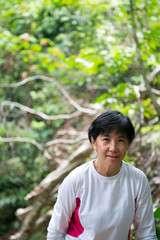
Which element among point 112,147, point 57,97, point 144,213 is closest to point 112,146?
point 112,147

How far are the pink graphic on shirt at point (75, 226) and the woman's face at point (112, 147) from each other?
280 mm

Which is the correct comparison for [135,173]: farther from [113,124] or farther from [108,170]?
[113,124]

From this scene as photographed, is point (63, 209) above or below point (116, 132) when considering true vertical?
below

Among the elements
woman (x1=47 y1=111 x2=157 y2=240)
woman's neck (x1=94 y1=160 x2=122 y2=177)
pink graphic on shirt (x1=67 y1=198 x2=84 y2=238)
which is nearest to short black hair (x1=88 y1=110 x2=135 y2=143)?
woman (x1=47 y1=111 x2=157 y2=240)

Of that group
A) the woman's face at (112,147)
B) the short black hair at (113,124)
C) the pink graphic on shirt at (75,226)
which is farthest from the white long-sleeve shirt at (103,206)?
the short black hair at (113,124)

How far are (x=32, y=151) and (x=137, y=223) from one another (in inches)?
178

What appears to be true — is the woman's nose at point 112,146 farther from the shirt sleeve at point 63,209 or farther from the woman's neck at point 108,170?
the shirt sleeve at point 63,209

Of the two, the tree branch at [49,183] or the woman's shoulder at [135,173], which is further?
the tree branch at [49,183]

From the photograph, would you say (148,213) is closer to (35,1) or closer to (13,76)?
(35,1)

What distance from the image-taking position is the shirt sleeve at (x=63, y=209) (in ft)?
4.33

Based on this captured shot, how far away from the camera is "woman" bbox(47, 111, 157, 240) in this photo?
127cm

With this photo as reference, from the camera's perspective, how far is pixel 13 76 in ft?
21.2

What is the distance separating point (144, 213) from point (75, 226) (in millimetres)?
383

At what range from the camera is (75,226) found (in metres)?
1.37
